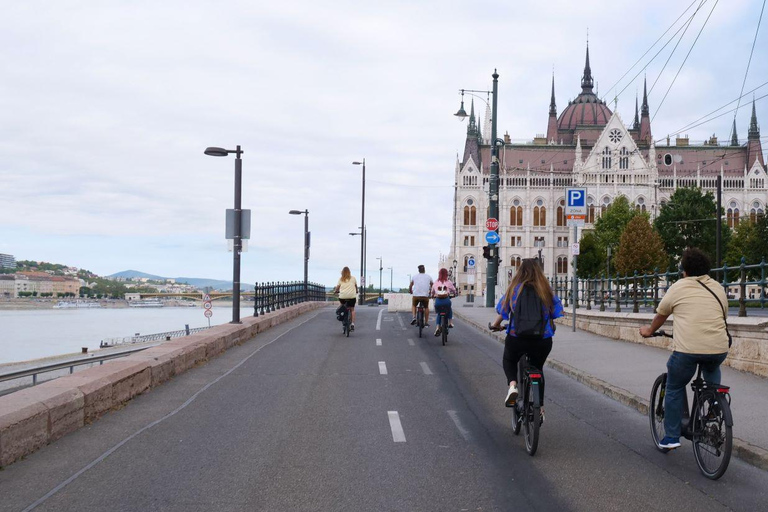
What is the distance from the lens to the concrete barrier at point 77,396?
261 inches

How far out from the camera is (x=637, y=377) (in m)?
11.4

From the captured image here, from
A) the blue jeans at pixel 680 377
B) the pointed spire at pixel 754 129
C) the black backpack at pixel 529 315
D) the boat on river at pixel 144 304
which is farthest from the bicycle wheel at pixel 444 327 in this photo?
the boat on river at pixel 144 304

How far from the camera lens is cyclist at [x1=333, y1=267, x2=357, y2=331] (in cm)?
2023

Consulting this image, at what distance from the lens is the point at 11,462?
642cm

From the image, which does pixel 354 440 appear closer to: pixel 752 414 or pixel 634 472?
pixel 634 472

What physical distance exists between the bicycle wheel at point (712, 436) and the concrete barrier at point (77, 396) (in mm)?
5787

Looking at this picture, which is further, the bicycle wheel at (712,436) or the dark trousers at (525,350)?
the dark trousers at (525,350)

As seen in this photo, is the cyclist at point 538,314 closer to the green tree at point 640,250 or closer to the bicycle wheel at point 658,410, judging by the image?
the bicycle wheel at point 658,410

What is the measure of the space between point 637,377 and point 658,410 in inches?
183

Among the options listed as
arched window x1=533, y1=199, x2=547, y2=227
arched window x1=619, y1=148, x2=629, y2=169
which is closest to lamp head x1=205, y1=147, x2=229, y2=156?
arched window x1=533, y1=199, x2=547, y2=227

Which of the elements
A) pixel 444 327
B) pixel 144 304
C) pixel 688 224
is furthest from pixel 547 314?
pixel 144 304

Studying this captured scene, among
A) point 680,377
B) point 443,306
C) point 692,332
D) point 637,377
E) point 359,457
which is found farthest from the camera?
point 443,306

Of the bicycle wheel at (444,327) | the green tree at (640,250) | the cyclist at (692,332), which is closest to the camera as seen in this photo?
the cyclist at (692,332)

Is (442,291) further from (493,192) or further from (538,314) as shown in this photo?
(493,192)
